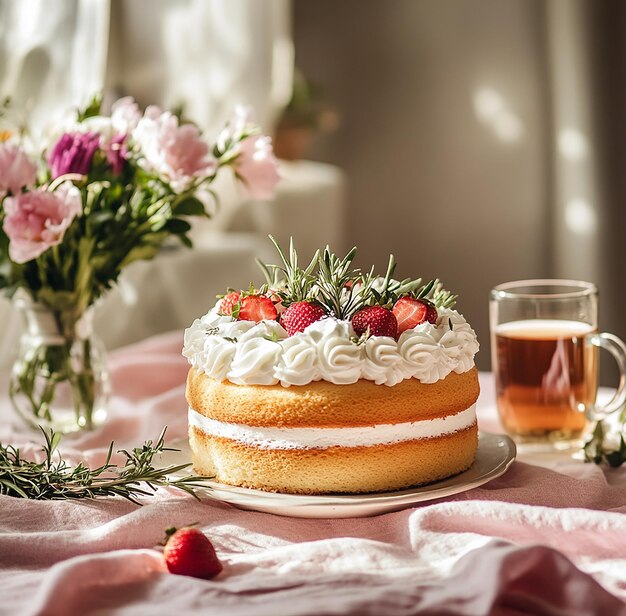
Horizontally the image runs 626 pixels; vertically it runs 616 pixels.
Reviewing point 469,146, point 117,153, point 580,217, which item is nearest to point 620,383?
point 117,153

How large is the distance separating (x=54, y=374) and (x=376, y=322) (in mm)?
642

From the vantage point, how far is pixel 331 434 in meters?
1.13

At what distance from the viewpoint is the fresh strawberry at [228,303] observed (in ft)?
4.11

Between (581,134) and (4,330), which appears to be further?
(581,134)

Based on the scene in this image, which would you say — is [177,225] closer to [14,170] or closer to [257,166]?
[257,166]

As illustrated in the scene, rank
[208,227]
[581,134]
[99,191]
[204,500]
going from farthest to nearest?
[581,134] < [208,227] < [99,191] < [204,500]

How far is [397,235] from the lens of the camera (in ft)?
15.4

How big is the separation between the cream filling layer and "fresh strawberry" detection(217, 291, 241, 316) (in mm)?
148

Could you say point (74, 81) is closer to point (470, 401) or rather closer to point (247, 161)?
point (247, 161)

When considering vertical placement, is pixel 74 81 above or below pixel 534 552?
above

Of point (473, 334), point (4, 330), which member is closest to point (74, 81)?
point (4, 330)

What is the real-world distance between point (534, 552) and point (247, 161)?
0.87 meters

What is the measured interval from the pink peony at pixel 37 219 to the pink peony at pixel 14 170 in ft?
0.08

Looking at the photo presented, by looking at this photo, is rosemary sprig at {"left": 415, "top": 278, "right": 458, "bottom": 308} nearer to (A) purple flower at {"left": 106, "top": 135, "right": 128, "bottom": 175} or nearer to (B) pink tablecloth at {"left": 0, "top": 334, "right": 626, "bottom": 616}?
(B) pink tablecloth at {"left": 0, "top": 334, "right": 626, "bottom": 616}
